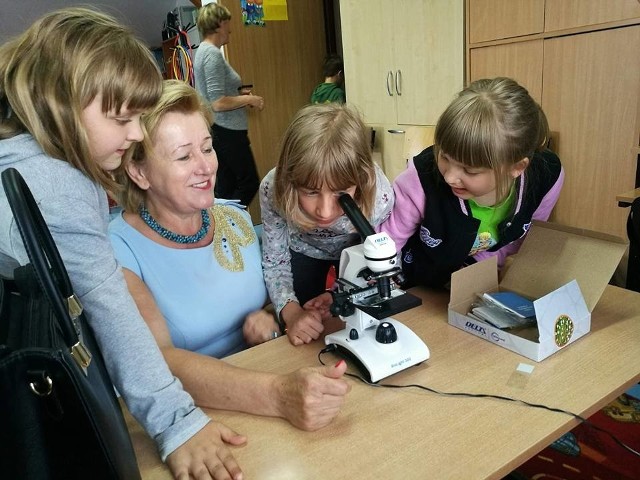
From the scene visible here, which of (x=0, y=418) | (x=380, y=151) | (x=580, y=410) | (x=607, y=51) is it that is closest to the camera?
(x=0, y=418)

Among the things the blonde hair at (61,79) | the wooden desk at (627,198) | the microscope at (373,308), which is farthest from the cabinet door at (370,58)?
the blonde hair at (61,79)

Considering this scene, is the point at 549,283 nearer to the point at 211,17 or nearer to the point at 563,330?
the point at 563,330

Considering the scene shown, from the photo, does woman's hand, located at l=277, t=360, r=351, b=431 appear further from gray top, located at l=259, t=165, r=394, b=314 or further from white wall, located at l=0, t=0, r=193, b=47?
white wall, located at l=0, t=0, r=193, b=47

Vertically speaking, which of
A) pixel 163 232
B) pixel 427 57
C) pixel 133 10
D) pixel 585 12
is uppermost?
pixel 133 10

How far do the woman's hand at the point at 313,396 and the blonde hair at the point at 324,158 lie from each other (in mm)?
464

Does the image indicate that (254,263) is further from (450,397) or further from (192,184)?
(450,397)

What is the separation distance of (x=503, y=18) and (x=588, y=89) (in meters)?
0.61

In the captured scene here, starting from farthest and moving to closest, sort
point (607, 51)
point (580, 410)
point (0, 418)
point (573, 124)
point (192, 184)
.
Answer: point (573, 124)
point (607, 51)
point (192, 184)
point (580, 410)
point (0, 418)

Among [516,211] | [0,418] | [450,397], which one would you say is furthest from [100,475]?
[516,211]

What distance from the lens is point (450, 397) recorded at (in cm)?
87

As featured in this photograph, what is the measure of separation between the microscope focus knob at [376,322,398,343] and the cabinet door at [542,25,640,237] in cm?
194

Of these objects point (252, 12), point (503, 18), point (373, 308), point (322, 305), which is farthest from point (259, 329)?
point (252, 12)

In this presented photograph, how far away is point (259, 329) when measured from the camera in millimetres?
1210

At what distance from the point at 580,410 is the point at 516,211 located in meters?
0.63
